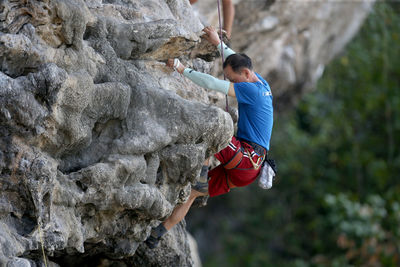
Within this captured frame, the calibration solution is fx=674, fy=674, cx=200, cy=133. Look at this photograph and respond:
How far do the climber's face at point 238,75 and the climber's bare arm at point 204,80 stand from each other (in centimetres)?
20

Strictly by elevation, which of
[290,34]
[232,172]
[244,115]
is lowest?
[290,34]

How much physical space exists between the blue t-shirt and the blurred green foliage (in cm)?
810

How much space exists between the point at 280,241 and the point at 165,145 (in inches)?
399

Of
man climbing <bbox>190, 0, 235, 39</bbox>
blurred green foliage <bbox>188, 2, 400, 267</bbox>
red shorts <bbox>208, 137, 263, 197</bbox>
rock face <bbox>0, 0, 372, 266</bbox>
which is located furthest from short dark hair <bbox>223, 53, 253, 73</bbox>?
blurred green foliage <bbox>188, 2, 400, 267</bbox>

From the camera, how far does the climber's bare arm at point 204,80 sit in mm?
4543

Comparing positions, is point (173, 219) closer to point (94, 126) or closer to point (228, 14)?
point (94, 126)

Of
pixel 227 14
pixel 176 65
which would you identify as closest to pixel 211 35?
pixel 176 65

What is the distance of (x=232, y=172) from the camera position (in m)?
4.95

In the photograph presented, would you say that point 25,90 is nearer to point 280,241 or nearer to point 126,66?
point 126,66

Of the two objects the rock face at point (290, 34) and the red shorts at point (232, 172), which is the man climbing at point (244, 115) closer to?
the red shorts at point (232, 172)

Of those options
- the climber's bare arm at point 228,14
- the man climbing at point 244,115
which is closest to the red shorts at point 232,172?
the man climbing at point 244,115

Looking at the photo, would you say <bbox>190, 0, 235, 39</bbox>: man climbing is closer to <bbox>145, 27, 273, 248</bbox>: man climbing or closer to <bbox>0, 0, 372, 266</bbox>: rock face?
<bbox>0, 0, 372, 266</bbox>: rock face

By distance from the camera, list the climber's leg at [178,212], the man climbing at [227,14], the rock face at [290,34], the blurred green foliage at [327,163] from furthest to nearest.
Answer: the blurred green foliage at [327,163] → the rock face at [290,34] → the man climbing at [227,14] → the climber's leg at [178,212]

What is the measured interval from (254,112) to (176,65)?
2.11 feet
